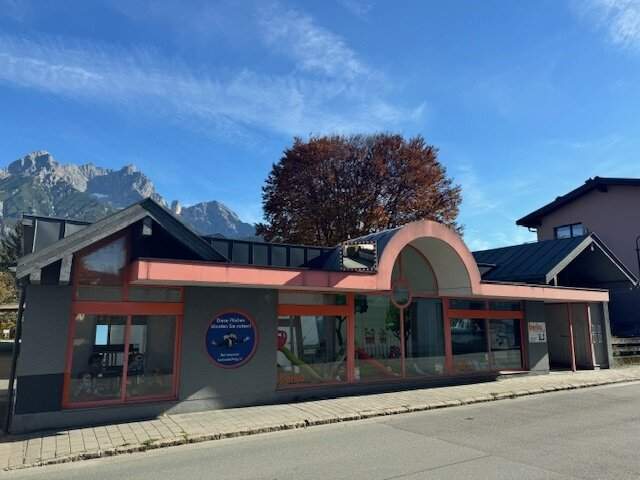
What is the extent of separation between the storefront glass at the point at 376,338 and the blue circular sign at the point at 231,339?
3335mm

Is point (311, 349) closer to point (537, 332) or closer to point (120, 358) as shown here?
point (120, 358)

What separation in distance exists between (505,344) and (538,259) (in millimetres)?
3491

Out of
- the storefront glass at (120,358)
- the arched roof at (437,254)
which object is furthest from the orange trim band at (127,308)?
the arched roof at (437,254)

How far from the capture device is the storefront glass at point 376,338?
13242 mm

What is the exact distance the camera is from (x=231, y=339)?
11.0 m

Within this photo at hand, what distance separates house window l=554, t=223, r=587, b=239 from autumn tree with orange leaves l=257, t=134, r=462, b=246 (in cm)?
797

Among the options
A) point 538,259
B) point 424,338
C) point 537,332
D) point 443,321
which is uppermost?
point 538,259

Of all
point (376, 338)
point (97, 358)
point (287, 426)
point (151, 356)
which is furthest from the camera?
point (376, 338)

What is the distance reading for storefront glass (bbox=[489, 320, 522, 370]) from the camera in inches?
633

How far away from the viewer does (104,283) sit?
391 inches

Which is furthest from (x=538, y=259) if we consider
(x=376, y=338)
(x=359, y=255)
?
(x=359, y=255)

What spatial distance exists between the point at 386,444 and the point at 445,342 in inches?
303

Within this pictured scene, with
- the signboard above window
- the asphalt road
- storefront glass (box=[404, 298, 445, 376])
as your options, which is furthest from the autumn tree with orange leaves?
the asphalt road

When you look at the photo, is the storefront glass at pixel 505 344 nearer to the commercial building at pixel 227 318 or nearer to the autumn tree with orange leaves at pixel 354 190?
the commercial building at pixel 227 318
